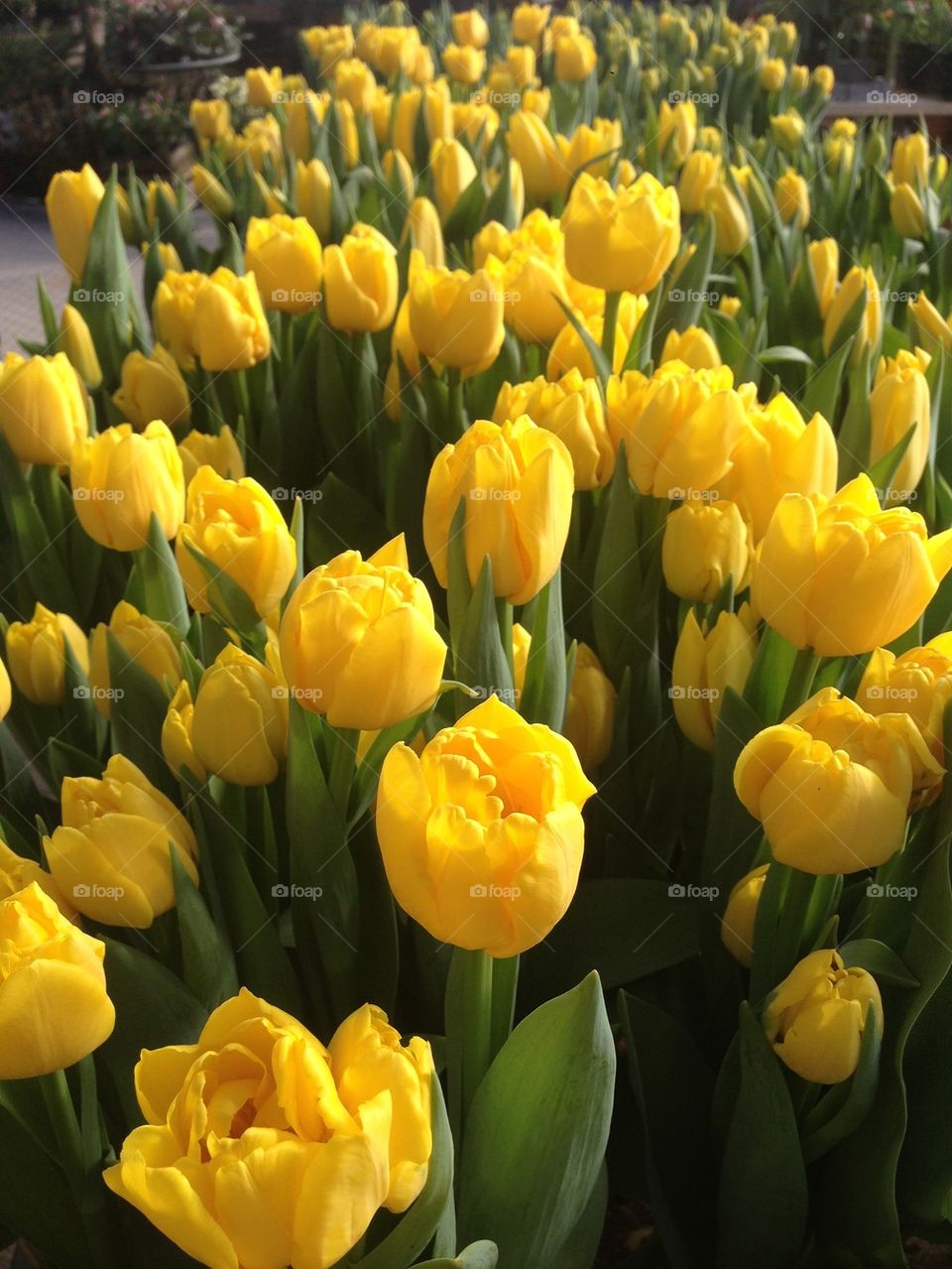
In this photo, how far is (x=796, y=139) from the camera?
87.1 inches

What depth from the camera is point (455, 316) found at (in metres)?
0.93

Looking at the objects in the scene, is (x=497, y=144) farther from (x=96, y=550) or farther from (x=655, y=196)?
(x=96, y=550)

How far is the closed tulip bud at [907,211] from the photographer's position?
156 cm

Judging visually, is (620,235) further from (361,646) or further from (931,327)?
(361,646)

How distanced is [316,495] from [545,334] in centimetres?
23

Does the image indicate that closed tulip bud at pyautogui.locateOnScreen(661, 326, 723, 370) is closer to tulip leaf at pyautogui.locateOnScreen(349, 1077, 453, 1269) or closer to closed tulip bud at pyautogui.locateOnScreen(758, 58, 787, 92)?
tulip leaf at pyautogui.locateOnScreen(349, 1077, 453, 1269)

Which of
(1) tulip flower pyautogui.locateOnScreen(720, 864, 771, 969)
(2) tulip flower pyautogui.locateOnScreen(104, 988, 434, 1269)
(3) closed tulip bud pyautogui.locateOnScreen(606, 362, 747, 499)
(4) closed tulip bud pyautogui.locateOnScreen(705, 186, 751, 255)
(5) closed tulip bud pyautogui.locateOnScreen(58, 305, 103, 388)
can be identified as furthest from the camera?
(4) closed tulip bud pyautogui.locateOnScreen(705, 186, 751, 255)

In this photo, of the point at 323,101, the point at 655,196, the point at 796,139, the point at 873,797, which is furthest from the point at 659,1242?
the point at 323,101

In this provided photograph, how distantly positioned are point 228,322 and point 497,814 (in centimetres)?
73

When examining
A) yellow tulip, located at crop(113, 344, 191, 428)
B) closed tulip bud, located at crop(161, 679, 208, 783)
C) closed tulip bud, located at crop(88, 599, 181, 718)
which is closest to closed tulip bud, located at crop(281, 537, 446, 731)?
closed tulip bud, located at crop(161, 679, 208, 783)

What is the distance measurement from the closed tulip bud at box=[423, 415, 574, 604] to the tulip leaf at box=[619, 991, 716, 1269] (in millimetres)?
207

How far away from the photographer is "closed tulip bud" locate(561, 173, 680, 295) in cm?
96

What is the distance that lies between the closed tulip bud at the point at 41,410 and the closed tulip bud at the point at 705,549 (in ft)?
1.46

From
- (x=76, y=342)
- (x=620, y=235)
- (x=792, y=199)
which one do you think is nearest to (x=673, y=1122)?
(x=620, y=235)
